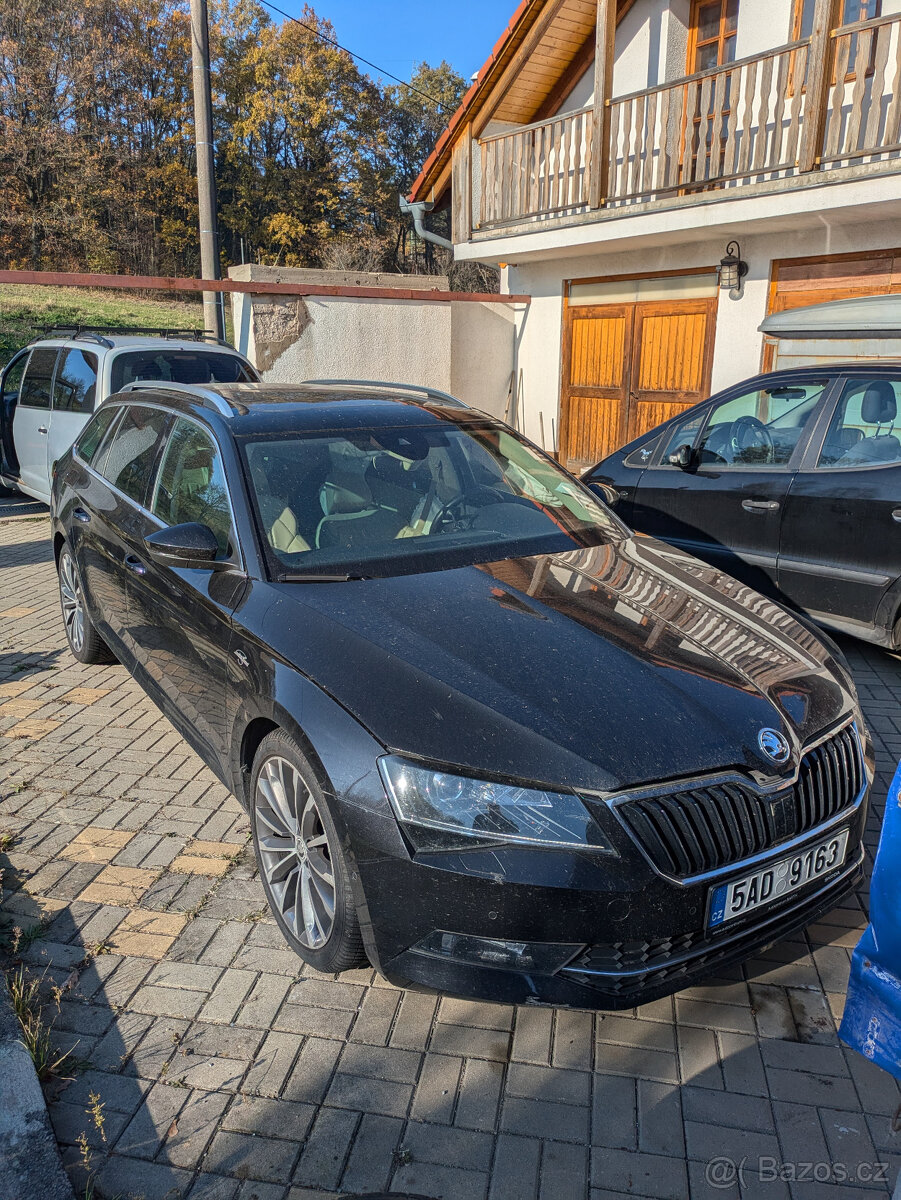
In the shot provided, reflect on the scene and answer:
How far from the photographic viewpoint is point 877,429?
5.09 metres

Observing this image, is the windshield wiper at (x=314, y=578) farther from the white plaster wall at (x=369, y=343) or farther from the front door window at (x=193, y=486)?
the white plaster wall at (x=369, y=343)

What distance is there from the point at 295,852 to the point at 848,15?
444 inches

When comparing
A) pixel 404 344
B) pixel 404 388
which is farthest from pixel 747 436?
pixel 404 344

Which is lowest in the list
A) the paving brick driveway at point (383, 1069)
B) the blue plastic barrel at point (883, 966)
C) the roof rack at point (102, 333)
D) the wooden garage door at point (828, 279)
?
the paving brick driveway at point (383, 1069)

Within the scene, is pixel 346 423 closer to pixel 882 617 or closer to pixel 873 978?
pixel 873 978

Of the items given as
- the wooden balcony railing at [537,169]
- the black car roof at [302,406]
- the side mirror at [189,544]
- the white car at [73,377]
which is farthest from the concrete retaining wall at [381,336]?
the side mirror at [189,544]

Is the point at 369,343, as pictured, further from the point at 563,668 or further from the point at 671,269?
the point at 563,668

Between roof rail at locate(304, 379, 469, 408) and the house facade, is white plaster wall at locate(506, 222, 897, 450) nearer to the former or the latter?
the house facade

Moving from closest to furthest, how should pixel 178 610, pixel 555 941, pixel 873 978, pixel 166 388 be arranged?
1. pixel 873 978
2. pixel 555 941
3. pixel 178 610
4. pixel 166 388

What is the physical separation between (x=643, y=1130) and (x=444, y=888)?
2.55 ft

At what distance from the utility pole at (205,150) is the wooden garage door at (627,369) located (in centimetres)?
504

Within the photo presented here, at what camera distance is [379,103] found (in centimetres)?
4231

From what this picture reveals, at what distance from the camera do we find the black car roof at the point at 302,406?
3.66 m

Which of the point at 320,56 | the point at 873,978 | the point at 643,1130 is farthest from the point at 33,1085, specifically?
the point at 320,56
